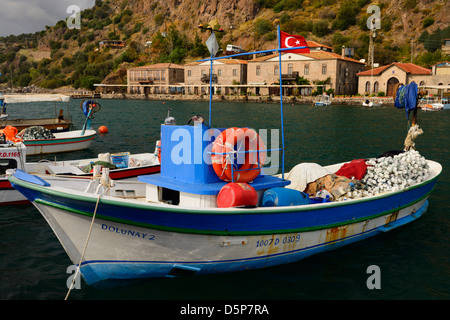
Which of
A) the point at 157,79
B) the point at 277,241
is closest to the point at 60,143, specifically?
the point at 277,241

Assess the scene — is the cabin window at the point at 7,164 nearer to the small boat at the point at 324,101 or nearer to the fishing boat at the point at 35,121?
the fishing boat at the point at 35,121

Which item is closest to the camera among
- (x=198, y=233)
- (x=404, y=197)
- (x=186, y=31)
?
(x=198, y=233)

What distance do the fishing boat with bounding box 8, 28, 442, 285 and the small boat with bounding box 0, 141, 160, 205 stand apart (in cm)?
367

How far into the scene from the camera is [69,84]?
531 feet

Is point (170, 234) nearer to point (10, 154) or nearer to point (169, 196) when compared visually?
point (169, 196)

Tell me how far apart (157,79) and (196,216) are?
116 m

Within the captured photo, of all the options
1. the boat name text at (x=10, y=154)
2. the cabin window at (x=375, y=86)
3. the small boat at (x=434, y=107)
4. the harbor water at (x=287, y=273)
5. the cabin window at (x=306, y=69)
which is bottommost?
the harbor water at (x=287, y=273)

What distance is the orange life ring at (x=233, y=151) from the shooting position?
816cm

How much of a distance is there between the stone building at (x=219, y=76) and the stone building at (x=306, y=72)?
3892mm

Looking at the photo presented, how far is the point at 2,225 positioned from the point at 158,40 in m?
146

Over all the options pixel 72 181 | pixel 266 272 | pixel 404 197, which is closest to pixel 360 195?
pixel 404 197

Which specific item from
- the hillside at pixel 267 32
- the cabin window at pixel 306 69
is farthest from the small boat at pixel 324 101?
the hillside at pixel 267 32

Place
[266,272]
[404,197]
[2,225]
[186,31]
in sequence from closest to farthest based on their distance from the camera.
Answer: [266,272] < [404,197] < [2,225] < [186,31]

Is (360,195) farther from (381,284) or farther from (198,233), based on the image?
(198,233)
